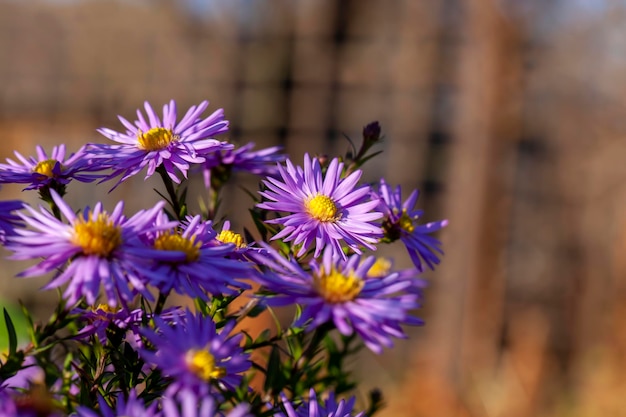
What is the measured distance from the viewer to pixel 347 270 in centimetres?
58

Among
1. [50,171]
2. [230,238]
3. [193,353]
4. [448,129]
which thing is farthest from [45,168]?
[448,129]

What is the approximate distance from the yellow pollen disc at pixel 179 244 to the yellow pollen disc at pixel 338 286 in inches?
3.9

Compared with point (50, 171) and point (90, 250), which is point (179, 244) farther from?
point (50, 171)

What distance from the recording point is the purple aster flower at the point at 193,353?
1.63 ft

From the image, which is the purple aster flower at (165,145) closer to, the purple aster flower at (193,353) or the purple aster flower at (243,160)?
the purple aster flower at (243,160)

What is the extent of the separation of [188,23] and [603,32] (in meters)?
2.41

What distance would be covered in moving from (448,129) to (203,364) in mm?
3848

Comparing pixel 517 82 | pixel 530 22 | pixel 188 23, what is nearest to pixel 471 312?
pixel 517 82

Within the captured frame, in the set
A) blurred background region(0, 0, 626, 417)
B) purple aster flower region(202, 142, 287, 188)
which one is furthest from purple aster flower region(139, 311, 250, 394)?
blurred background region(0, 0, 626, 417)

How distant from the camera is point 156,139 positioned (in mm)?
803

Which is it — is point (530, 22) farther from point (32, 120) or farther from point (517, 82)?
point (32, 120)

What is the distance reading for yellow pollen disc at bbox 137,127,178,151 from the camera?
31.5 inches

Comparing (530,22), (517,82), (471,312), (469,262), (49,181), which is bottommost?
(471,312)

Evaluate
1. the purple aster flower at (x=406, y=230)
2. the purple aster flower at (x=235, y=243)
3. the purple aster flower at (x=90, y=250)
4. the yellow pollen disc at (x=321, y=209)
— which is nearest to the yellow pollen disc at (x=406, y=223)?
the purple aster flower at (x=406, y=230)
